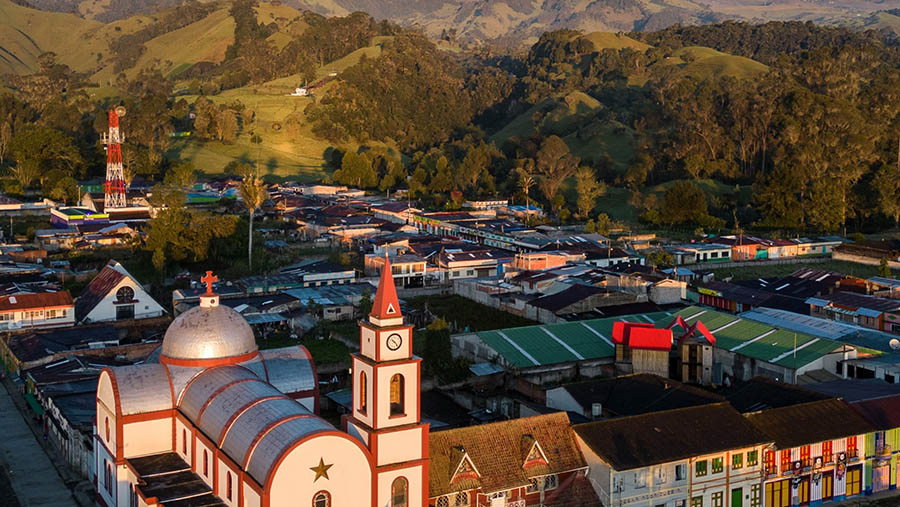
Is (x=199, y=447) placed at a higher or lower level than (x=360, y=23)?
lower

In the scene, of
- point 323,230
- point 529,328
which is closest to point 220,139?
point 323,230

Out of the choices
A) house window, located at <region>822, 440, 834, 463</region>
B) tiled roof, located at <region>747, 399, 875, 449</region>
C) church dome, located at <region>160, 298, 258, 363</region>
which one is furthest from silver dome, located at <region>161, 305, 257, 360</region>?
house window, located at <region>822, 440, 834, 463</region>

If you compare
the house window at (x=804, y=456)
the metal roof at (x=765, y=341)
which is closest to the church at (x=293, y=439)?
the house window at (x=804, y=456)

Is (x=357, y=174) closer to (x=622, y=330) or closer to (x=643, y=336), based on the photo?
(x=622, y=330)

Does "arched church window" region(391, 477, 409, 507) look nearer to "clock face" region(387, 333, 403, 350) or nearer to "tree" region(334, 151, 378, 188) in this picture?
"clock face" region(387, 333, 403, 350)

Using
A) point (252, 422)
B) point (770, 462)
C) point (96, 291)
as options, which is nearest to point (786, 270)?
point (770, 462)

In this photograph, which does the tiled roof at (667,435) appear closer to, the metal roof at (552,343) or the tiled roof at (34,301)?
the metal roof at (552,343)

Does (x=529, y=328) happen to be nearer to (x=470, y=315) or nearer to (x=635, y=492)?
(x=470, y=315)
